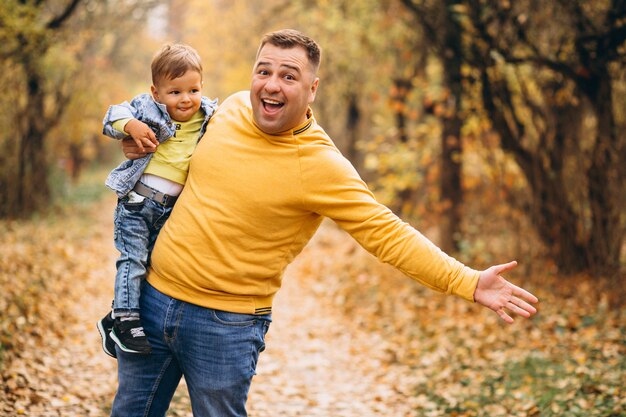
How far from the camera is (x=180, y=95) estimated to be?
2.99m

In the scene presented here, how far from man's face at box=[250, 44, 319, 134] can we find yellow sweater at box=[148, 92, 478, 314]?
0.22ft

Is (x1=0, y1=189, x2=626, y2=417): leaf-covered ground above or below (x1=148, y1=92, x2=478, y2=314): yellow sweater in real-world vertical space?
below

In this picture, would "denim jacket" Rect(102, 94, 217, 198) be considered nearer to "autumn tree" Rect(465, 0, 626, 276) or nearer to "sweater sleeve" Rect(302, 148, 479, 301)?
"sweater sleeve" Rect(302, 148, 479, 301)

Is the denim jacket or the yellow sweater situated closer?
the yellow sweater

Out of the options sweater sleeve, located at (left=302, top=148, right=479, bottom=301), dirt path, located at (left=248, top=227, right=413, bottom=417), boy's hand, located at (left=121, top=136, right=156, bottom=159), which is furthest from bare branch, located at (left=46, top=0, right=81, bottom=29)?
sweater sleeve, located at (left=302, top=148, right=479, bottom=301)

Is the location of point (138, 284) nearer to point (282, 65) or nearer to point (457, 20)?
point (282, 65)

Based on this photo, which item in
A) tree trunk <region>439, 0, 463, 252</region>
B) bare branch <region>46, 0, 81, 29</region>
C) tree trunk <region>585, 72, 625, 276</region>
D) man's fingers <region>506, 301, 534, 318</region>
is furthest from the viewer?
tree trunk <region>439, 0, 463, 252</region>

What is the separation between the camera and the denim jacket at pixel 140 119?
2.90m

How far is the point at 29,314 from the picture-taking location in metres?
6.92

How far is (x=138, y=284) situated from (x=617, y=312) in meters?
6.09

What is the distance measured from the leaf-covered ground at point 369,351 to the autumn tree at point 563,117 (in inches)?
28.0

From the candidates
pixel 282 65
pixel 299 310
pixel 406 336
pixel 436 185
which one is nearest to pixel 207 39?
pixel 436 185

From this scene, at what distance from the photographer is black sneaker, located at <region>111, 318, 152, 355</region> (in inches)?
109

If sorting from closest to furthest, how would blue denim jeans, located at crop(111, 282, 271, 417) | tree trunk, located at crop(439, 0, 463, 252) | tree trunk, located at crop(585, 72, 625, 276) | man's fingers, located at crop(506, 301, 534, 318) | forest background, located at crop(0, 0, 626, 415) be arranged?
man's fingers, located at crop(506, 301, 534, 318) < blue denim jeans, located at crop(111, 282, 271, 417) < forest background, located at crop(0, 0, 626, 415) < tree trunk, located at crop(585, 72, 625, 276) < tree trunk, located at crop(439, 0, 463, 252)
